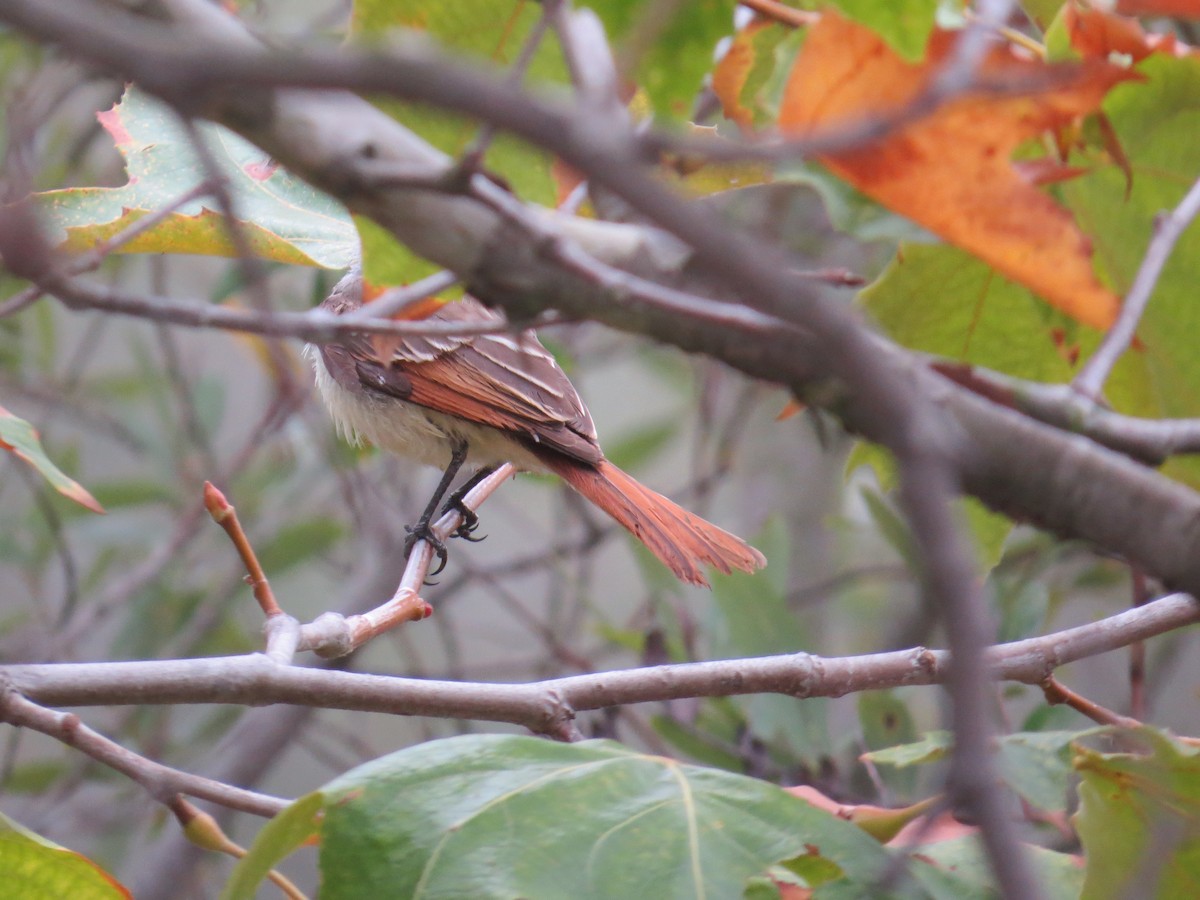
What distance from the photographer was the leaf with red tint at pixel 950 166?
0.94 m

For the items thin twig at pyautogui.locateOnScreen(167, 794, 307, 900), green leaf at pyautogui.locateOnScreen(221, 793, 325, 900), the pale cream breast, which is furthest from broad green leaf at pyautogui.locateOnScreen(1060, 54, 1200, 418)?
the pale cream breast

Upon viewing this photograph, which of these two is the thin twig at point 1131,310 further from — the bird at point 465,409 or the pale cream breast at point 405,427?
the pale cream breast at point 405,427

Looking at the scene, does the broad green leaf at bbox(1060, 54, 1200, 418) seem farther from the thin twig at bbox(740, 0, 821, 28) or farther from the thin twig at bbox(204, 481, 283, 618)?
the thin twig at bbox(204, 481, 283, 618)

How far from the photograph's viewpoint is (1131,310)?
96 centimetres

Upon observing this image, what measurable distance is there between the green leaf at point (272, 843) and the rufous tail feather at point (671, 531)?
1387 mm

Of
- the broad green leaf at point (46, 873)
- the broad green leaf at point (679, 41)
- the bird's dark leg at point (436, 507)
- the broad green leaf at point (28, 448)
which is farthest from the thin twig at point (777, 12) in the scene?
the bird's dark leg at point (436, 507)

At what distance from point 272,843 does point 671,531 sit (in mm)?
1592

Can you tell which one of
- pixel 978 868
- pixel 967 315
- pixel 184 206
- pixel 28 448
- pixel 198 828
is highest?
pixel 967 315

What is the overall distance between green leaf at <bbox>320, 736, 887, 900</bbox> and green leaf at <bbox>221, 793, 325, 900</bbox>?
29 millimetres

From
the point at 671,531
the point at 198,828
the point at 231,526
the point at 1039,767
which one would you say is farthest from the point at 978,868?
the point at 671,531

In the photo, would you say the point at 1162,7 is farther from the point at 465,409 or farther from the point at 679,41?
the point at 465,409

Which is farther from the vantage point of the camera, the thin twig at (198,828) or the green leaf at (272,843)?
the thin twig at (198,828)

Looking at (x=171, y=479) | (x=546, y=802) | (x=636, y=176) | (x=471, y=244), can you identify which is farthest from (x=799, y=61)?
(x=171, y=479)

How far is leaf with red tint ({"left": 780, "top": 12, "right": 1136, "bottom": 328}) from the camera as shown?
3.10ft
